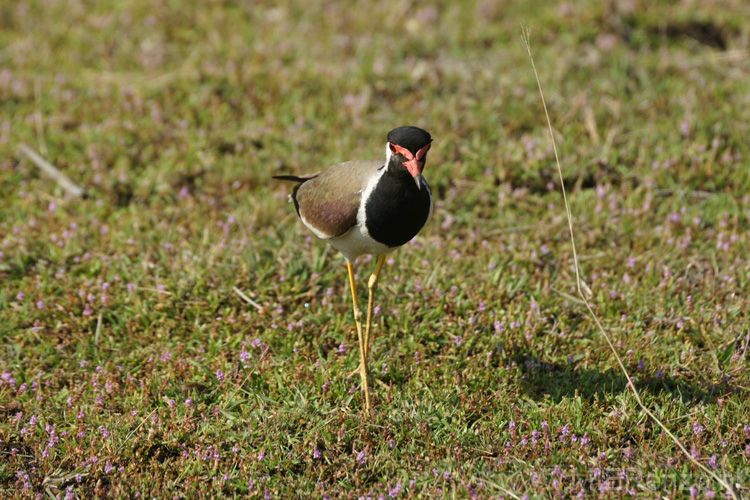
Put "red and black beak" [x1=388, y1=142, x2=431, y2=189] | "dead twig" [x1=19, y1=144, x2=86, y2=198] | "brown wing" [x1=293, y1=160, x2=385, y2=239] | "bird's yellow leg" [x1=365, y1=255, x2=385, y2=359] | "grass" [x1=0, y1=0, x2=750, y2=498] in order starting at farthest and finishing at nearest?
1. "dead twig" [x1=19, y1=144, x2=86, y2=198]
2. "bird's yellow leg" [x1=365, y1=255, x2=385, y2=359]
3. "brown wing" [x1=293, y1=160, x2=385, y2=239]
4. "grass" [x1=0, y1=0, x2=750, y2=498]
5. "red and black beak" [x1=388, y1=142, x2=431, y2=189]

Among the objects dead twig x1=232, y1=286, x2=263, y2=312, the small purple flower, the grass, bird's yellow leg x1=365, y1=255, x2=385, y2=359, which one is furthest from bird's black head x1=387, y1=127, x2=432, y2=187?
the small purple flower

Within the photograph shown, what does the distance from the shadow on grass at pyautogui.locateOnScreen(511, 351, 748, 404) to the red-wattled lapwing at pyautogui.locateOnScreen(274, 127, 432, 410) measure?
3.46 feet

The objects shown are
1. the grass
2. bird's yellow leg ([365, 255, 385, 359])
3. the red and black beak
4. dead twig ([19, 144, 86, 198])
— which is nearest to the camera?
the red and black beak

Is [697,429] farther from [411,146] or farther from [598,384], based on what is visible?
[411,146]

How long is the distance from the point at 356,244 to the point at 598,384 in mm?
1718

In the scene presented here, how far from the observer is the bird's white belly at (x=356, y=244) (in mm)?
4216

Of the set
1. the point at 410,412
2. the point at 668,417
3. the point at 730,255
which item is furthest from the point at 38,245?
the point at 730,255

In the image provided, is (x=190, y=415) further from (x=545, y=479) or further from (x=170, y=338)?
(x=545, y=479)

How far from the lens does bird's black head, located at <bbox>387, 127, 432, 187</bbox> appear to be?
385 centimetres

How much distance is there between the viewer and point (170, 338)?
16.4 feet

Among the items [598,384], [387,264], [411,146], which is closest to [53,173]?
[387,264]

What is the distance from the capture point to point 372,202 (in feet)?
13.4

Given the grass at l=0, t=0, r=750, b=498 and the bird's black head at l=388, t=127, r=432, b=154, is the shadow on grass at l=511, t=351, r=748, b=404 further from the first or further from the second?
the bird's black head at l=388, t=127, r=432, b=154

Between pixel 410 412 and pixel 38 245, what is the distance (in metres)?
3.15
